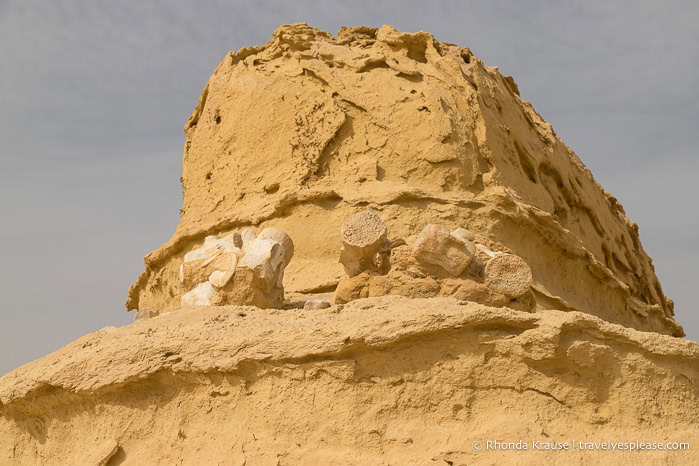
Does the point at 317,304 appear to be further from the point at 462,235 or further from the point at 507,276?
the point at 507,276

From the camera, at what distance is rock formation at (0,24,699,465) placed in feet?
14.0

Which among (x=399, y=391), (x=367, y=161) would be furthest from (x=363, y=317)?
(x=367, y=161)

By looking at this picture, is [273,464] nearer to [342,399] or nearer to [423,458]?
[342,399]

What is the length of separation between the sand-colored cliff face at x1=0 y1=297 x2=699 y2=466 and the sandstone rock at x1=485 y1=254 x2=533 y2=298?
77 cm

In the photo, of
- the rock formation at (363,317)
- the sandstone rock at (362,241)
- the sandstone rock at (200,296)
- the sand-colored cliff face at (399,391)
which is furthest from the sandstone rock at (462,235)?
the sandstone rock at (200,296)

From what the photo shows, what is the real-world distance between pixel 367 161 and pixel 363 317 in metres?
3.10

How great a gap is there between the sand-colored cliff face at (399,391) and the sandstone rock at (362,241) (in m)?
0.74

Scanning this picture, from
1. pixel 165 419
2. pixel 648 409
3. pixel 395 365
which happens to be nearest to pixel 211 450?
pixel 165 419

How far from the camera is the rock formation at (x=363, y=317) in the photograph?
4.28 metres

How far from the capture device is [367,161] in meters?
7.43

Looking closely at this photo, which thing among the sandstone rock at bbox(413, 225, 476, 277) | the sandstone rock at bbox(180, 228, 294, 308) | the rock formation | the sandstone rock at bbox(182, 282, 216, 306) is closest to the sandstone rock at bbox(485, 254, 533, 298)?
the rock formation

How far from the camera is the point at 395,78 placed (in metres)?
7.84

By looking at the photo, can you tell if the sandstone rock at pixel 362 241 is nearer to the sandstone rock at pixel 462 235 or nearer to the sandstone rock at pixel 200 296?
the sandstone rock at pixel 462 235

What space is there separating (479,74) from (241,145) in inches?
98.2
